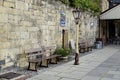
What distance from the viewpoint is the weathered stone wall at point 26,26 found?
7.77 m

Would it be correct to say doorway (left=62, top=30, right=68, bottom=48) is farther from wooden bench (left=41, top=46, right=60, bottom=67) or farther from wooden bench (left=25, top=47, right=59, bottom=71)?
wooden bench (left=25, top=47, right=59, bottom=71)

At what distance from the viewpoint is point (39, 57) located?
9.87 meters

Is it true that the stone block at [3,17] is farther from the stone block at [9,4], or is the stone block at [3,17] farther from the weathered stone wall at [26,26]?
the stone block at [9,4]

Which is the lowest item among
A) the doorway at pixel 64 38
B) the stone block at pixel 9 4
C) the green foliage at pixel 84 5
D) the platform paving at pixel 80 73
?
the platform paving at pixel 80 73

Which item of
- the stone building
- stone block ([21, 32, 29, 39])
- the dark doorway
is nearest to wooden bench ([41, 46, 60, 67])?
stone block ([21, 32, 29, 39])

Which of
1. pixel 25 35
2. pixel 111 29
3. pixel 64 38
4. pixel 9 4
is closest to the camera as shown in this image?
pixel 9 4

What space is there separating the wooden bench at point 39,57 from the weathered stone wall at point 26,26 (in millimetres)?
219

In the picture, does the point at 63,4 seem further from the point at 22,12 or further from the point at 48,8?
the point at 22,12

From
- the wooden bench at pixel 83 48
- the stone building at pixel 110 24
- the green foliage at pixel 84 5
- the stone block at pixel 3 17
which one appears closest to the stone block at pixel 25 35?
the stone block at pixel 3 17

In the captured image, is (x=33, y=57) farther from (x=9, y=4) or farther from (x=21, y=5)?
(x=9, y=4)

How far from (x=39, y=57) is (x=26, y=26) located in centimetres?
156

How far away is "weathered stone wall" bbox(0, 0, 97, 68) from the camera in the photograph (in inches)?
306

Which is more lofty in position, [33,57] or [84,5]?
[84,5]

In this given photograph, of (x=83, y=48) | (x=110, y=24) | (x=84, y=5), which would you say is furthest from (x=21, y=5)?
(x=110, y=24)
